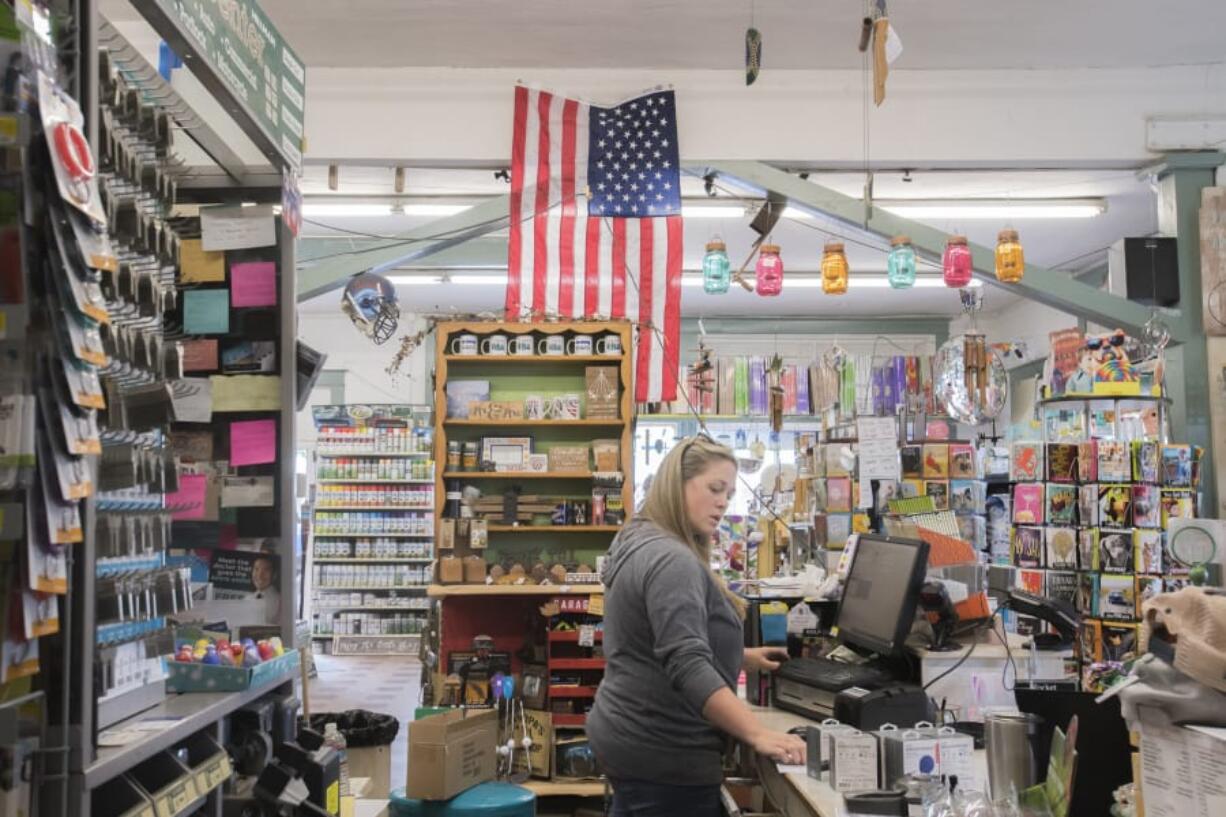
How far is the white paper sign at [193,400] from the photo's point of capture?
2889 millimetres

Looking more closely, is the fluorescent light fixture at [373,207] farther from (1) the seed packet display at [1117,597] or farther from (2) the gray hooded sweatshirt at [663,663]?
(2) the gray hooded sweatshirt at [663,663]

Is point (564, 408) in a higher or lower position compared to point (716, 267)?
lower

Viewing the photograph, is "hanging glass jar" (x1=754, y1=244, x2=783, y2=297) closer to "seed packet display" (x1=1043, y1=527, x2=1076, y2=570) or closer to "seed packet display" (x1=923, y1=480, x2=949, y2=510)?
"seed packet display" (x1=923, y1=480, x2=949, y2=510)

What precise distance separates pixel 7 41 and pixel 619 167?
17.7ft

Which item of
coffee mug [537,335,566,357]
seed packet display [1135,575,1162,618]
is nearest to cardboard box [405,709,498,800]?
coffee mug [537,335,566,357]

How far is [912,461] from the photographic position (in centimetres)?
794

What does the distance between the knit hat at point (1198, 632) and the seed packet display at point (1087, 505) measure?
570cm

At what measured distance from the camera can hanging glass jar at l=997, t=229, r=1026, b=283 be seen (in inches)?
261

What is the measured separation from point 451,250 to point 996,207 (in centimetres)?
520

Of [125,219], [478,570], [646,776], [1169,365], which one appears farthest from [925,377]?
[125,219]

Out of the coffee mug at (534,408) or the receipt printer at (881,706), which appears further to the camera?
the coffee mug at (534,408)

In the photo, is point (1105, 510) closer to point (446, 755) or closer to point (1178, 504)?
point (1178, 504)

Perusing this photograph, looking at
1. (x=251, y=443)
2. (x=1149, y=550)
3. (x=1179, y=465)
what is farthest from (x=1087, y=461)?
(x=251, y=443)

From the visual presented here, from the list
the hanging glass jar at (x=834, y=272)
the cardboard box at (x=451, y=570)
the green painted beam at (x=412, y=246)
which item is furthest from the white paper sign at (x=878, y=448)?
the green painted beam at (x=412, y=246)
